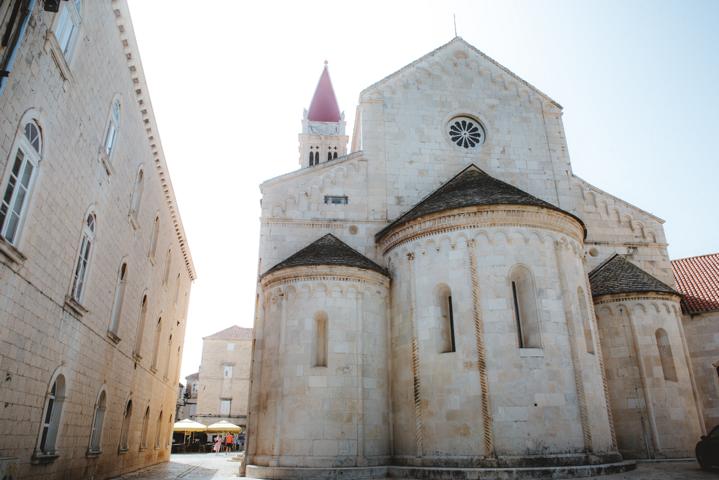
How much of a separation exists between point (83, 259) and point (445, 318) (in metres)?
10.1

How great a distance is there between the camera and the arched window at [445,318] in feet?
51.8

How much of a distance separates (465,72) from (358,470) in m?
16.6

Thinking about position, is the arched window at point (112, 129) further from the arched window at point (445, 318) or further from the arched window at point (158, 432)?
the arched window at point (158, 432)

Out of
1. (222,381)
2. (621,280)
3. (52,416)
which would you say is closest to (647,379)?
(621,280)

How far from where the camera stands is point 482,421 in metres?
14.2

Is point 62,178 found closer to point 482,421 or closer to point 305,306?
point 305,306

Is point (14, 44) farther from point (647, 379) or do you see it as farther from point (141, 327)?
point (647, 379)

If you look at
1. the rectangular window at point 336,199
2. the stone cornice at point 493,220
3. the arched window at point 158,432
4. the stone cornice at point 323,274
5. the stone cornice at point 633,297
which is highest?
the rectangular window at point 336,199

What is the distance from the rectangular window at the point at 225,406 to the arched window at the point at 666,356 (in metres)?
45.4

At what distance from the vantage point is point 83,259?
12.4 meters

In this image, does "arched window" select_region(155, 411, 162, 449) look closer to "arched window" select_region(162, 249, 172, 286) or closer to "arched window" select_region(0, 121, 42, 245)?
"arched window" select_region(162, 249, 172, 286)

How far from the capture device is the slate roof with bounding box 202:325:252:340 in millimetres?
57750

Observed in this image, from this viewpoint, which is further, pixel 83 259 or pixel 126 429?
pixel 126 429

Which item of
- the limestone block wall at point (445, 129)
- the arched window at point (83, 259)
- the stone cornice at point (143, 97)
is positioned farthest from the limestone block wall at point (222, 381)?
the arched window at point (83, 259)
